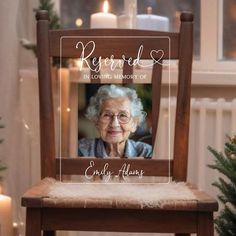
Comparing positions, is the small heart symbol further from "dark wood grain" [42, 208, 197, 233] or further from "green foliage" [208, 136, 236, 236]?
"dark wood grain" [42, 208, 197, 233]

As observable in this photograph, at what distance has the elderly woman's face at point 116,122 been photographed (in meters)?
1.18

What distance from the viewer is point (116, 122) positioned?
1.18m

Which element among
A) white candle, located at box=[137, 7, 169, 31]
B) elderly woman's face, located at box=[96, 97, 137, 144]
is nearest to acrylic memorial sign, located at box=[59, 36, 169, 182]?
elderly woman's face, located at box=[96, 97, 137, 144]

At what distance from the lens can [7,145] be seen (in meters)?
1.67

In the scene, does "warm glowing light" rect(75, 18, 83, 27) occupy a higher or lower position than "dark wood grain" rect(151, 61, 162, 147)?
higher

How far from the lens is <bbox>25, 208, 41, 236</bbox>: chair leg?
0.96m

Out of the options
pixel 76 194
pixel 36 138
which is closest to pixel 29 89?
pixel 36 138

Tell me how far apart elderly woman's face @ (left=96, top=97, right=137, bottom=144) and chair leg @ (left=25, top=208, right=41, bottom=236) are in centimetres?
28

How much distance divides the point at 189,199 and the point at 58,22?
0.83 m

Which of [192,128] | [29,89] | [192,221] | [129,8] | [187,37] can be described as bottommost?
[192,221]

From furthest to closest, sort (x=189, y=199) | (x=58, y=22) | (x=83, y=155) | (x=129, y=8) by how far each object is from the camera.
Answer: (x=129, y=8)
(x=58, y=22)
(x=83, y=155)
(x=189, y=199)

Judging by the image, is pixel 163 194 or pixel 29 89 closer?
pixel 163 194

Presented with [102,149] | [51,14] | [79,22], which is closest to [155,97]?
[102,149]

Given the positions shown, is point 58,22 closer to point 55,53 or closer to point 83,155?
point 55,53
